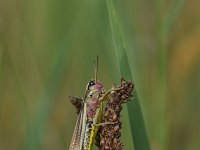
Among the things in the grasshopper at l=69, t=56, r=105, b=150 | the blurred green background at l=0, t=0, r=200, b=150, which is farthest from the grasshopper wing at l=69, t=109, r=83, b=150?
the blurred green background at l=0, t=0, r=200, b=150

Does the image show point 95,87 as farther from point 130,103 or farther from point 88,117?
point 130,103

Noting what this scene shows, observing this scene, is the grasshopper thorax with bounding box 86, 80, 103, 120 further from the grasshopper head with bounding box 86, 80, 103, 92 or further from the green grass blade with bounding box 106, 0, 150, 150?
the green grass blade with bounding box 106, 0, 150, 150

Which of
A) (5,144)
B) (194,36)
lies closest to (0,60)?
(5,144)

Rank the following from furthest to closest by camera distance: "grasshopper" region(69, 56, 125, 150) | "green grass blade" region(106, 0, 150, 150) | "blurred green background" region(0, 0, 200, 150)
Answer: "blurred green background" region(0, 0, 200, 150), "grasshopper" region(69, 56, 125, 150), "green grass blade" region(106, 0, 150, 150)

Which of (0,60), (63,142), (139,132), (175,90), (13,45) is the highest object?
(13,45)

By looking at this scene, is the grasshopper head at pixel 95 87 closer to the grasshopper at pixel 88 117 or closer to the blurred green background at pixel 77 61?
the grasshopper at pixel 88 117

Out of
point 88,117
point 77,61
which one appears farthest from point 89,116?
point 77,61

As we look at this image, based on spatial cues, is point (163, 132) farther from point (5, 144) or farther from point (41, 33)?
point (41, 33)
